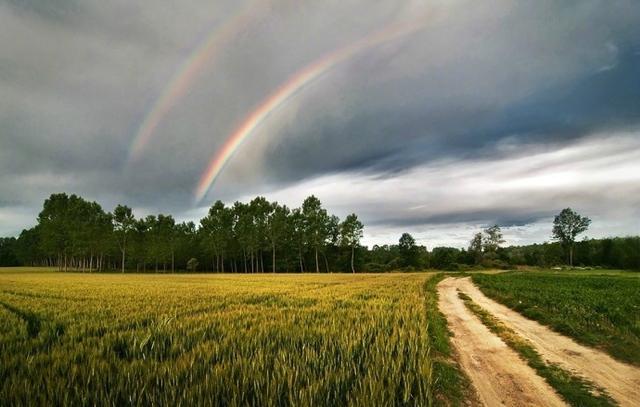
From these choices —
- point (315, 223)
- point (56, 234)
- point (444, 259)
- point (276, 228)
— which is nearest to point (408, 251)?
point (444, 259)

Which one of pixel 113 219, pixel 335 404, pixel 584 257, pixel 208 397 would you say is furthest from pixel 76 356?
pixel 584 257

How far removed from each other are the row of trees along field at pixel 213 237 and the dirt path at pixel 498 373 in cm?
8681

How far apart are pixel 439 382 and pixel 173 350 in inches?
221

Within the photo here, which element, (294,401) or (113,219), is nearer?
(294,401)

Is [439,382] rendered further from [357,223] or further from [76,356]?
[357,223]

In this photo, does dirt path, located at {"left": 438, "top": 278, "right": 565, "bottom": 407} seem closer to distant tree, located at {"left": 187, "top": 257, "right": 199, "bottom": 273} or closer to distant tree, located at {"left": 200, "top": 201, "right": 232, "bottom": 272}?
distant tree, located at {"left": 200, "top": 201, "right": 232, "bottom": 272}

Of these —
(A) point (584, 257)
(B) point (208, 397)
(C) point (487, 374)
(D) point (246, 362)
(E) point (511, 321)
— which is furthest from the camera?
(A) point (584, 257)

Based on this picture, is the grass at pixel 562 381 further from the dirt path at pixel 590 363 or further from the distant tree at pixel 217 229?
the distant tree at pixel 217 229

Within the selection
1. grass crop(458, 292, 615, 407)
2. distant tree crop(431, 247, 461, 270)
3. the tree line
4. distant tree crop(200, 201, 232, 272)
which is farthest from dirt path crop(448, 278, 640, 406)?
distant tree crop(431, 247, 461, 270)

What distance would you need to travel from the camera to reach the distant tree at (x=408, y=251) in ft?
388

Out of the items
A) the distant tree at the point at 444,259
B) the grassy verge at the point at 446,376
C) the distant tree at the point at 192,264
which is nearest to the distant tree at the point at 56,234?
the distant tree at the point at 192,264

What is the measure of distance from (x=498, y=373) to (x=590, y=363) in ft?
9.76

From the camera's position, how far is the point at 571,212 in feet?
451

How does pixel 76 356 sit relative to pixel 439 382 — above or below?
above
